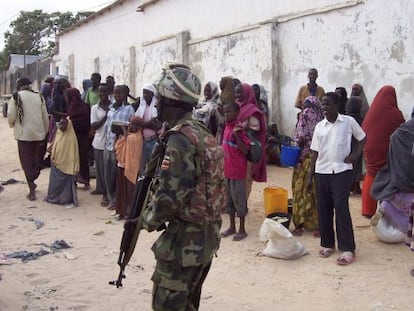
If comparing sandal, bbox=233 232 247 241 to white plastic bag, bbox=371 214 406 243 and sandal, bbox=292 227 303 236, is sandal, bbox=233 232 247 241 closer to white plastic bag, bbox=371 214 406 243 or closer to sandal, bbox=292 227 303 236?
sandal, bbox=292 227 303 236

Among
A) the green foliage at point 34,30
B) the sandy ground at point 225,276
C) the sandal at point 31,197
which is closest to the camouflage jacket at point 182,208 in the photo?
the sandy ground at point 225,276

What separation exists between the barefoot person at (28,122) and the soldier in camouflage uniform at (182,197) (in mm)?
5541

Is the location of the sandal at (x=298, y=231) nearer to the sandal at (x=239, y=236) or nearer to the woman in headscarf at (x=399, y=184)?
the sandal at (x=239, y=236)

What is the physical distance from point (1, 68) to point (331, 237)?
47594 millimetres

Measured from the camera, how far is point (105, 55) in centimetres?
2058

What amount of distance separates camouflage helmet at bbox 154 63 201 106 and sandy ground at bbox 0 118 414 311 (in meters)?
2.06

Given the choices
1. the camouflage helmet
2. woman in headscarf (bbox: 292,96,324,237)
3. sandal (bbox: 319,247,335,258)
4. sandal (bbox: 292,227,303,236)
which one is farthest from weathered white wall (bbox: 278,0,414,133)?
the camouflage helmet

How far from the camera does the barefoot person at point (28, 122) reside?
25.5 ft

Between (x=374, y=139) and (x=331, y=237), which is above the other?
(x=374, y=139)

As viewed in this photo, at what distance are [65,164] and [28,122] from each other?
866 mm

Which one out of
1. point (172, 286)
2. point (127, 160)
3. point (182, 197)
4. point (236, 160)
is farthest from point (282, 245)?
point (182, 197)

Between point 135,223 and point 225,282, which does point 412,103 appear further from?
point 135,223

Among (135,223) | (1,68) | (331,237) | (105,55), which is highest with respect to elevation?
(1,68)

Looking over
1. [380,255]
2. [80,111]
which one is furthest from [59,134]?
[380,255]
